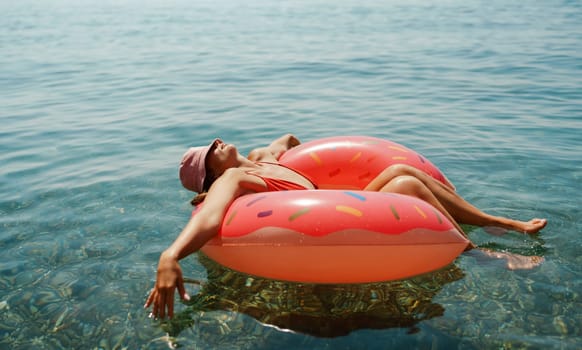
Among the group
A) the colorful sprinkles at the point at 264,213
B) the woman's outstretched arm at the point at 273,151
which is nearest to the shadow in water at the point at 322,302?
the colorful sprinkles at the point at 264,213

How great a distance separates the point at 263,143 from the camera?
676 cm

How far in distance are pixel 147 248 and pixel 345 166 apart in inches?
62.2

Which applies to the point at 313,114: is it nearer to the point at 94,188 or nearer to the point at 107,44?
the point at 94,188

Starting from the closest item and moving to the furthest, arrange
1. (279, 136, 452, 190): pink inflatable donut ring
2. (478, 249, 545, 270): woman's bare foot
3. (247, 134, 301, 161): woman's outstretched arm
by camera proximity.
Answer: (478, 249, 545, 270): woman's bare foot, (279, 136, 452, 190): pink inflatable donut ring, (247, 134, 301, 161): woman's outstretched arm

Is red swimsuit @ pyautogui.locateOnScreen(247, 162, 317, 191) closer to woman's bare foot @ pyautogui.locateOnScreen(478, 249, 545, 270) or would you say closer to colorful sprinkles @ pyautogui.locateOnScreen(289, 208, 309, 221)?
colorful sprinkles @ pyautogui.locateOnScreen(289, 208, 309, 221)

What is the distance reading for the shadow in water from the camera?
305cm

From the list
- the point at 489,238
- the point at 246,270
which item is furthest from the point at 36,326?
the point at 489,238

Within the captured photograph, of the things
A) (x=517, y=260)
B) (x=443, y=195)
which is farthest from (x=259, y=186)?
(x=517, y=260)

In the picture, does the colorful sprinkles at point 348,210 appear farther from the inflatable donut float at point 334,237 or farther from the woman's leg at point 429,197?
the woman's leg at point 429,197

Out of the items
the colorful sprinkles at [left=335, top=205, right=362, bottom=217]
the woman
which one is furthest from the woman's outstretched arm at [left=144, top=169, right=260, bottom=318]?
the colorful sprinkles at [left=335, top=205, right=362, bottom=217]

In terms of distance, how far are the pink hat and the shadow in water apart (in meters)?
0.66

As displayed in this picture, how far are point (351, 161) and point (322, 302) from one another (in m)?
1.33

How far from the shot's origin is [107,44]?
18266 mm

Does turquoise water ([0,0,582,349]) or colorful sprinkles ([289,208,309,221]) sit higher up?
colorful sprinkles ([289,208,309,221])
